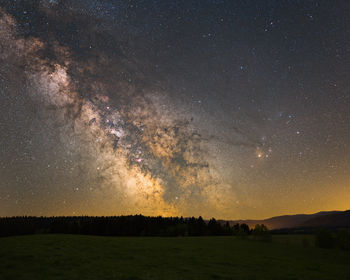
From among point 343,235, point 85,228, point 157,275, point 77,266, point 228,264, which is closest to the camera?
point 157,275

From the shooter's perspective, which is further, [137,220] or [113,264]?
[137,220]

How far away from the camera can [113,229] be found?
104 metres

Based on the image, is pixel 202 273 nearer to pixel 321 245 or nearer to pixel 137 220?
pixel 321 245

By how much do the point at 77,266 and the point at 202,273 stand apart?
40.0ft

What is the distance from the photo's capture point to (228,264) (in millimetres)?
28188

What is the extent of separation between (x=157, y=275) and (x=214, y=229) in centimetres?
9179

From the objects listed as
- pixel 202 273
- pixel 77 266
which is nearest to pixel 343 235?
pixel 202 273

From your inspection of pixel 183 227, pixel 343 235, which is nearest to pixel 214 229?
pixel 183 227

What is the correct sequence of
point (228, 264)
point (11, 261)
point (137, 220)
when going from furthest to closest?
point (137, 220) < point (228, 264) < point (11, 261)

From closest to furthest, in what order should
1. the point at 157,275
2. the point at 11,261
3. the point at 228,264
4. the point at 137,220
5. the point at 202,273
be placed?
the point at 157,275
the point at 202,273
the point at 11,261
the point at 228,264
the point at 137,220

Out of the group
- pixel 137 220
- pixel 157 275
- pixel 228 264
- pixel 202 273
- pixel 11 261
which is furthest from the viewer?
pixel 137 220

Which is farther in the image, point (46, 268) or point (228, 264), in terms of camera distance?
point (228, 264)

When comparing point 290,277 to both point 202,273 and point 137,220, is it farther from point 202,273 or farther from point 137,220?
point 137,220

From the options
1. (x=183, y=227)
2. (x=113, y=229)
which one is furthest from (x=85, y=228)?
(x=183, y=227)
